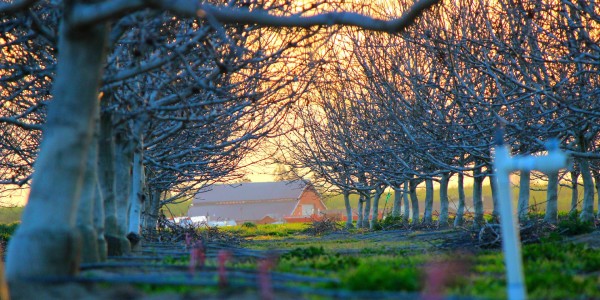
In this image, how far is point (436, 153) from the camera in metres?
23.2

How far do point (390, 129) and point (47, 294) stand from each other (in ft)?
64.9

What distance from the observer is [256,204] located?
83.6 m

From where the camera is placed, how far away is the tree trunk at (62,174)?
6.11m

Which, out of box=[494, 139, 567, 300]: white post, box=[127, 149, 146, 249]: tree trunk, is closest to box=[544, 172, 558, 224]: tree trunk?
box=[127, 149, 146, 249]: tree trunk

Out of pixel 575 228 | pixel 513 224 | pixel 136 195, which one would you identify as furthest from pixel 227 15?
pixel 575 228

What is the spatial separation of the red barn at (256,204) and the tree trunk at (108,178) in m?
67.7

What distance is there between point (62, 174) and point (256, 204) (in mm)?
77729

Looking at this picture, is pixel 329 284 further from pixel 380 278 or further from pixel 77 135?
pixel 77 135

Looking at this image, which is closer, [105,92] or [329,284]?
[329,284]

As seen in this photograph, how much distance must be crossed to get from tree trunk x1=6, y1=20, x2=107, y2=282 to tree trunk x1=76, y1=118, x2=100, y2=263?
1729 millimetres

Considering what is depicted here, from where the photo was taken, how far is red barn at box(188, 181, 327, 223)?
7972 centimetres

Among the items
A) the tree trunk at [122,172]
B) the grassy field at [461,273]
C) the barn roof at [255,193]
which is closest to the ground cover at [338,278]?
the grassy field at [461,273]

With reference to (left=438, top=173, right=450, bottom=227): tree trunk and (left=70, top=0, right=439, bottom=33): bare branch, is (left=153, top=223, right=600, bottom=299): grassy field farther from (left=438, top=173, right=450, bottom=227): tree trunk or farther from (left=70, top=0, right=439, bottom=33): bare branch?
(left=438, top=173, right=450, bottom=227): tree trunk

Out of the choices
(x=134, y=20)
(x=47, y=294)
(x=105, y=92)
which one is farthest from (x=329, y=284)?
(x=105, y=92)
